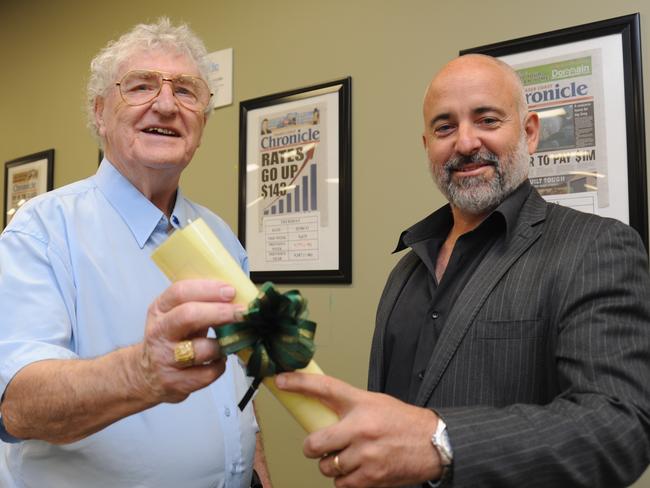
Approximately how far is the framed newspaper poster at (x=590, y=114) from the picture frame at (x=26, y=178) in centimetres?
250

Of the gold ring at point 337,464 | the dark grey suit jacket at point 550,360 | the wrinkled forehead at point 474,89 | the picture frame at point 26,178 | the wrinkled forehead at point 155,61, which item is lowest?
the gold ring at point 337,464

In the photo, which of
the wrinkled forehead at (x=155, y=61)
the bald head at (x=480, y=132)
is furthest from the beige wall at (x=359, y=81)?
the wrinkled forehead at (x=155, y=61)

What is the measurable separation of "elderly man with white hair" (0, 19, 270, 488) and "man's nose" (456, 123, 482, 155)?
589mm

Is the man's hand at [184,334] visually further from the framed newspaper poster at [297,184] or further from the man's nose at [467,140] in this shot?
the framed newspaper poster at [297,184]

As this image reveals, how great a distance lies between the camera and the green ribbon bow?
650mm

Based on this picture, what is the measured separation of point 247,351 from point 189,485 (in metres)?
0.55

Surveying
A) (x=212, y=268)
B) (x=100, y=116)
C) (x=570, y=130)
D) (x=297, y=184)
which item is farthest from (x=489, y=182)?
(x=297, y=184)

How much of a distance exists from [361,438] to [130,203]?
0.78 metres

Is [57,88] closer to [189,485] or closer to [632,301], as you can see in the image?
[189,485]

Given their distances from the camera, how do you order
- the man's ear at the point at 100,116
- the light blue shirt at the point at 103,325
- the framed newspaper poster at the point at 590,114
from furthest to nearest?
the framed newspaper poster at the point at 590,114 → the man's ear at the point at 100,116 → the light blue shirt at the point at 103,325

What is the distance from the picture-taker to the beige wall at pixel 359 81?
6.02ft

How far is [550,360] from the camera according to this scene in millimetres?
1056

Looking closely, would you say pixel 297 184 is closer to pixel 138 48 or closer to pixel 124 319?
pixel 138 48

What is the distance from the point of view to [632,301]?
38.7 inches
